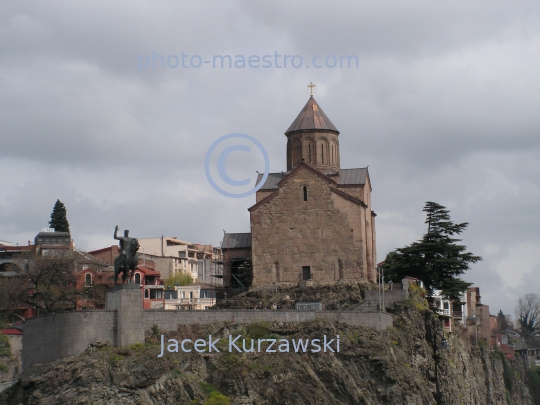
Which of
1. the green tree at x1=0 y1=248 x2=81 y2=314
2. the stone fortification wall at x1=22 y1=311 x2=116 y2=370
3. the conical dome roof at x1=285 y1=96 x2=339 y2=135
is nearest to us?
the stone fortification wall at x1=22 y1=311 x2=116 y2=370

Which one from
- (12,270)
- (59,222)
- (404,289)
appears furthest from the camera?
(59,222)

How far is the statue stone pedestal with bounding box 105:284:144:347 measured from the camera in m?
52.8

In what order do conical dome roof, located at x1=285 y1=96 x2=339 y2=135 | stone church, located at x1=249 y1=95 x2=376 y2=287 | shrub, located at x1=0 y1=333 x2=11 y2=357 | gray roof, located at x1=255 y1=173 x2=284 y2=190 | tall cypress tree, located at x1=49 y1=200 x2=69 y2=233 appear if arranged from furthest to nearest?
tall cypress tree, located at x1=49 y1=200 x2=69 y2=233 < shrub, located at x1=0 y1=333 x2=11 y2=357 < conical dome roof, located at x1=285 y1=96 x2=339 y2=135 < gray roof, located at x1=255 y1=173 x2=284 y2=190 < stone church, located at x1=249 y1=95 x2=376 y2=287

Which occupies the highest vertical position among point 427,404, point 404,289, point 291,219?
point 291,219

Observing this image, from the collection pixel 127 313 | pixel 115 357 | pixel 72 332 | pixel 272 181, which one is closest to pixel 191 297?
pixel 272 181

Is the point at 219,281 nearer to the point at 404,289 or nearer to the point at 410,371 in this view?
the point at 404,289

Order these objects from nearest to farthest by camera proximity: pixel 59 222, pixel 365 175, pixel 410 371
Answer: pixel 410 371 → pixel 365 175 → pixel 59 222

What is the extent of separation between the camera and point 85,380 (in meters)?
50.6

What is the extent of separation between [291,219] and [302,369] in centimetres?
1517

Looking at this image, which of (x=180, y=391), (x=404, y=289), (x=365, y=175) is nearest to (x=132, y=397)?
(x=180, y=391)

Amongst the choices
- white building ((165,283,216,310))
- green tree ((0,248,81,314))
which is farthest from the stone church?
green tree ((0,248,81,314))

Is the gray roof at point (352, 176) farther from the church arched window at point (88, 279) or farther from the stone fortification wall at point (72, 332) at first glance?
the stone fortification wall at point (72, 332)

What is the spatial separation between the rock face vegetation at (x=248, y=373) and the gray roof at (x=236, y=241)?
13.1 m

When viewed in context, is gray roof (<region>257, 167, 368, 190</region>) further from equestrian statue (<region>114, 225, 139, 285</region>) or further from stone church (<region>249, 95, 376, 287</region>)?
equestrian statue (<region>114, 225, 139, 285</region>)
